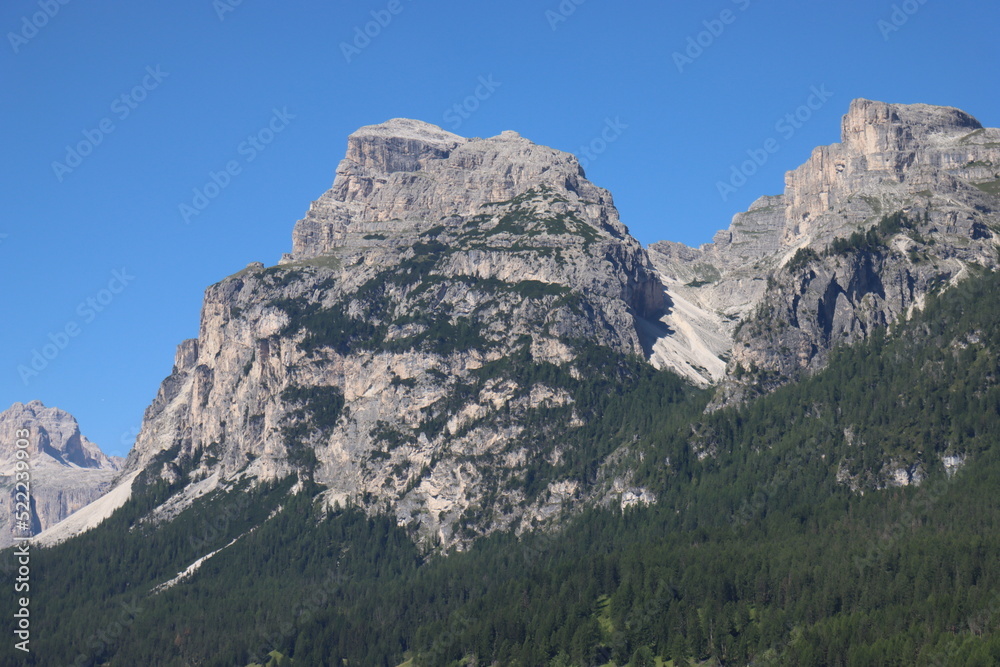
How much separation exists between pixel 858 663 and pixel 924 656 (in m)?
8.42

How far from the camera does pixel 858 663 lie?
195625 mm

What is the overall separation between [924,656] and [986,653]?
8.48 m

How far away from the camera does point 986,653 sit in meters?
185

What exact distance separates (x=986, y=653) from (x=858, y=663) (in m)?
16.7

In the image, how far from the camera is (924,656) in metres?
191
